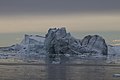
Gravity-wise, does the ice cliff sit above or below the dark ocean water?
above

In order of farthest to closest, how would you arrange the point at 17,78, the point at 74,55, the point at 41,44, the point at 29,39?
the point at 29,39
the point at 41,44
the point at 74,55
the point at 17,78

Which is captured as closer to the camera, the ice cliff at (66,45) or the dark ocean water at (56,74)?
the dark ocean water at (56,74)

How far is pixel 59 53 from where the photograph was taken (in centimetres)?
9650

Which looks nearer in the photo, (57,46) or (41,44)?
(57,46)

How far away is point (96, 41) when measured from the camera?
342 feet

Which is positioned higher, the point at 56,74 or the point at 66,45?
the point at 66,45

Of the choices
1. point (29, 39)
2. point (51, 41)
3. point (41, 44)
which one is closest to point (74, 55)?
point (51, 41)

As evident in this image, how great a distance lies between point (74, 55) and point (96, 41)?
7.07m

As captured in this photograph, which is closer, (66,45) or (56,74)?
(56,74)

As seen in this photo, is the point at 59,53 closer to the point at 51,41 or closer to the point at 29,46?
the point at 51,41

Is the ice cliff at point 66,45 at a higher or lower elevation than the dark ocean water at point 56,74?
higher

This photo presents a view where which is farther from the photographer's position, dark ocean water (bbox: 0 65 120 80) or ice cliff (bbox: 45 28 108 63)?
ice cliff (bbox: 45 28 108 63)

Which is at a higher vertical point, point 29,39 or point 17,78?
point 29,39

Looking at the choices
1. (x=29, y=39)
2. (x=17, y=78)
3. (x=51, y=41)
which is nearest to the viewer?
(x=17, y=78)
